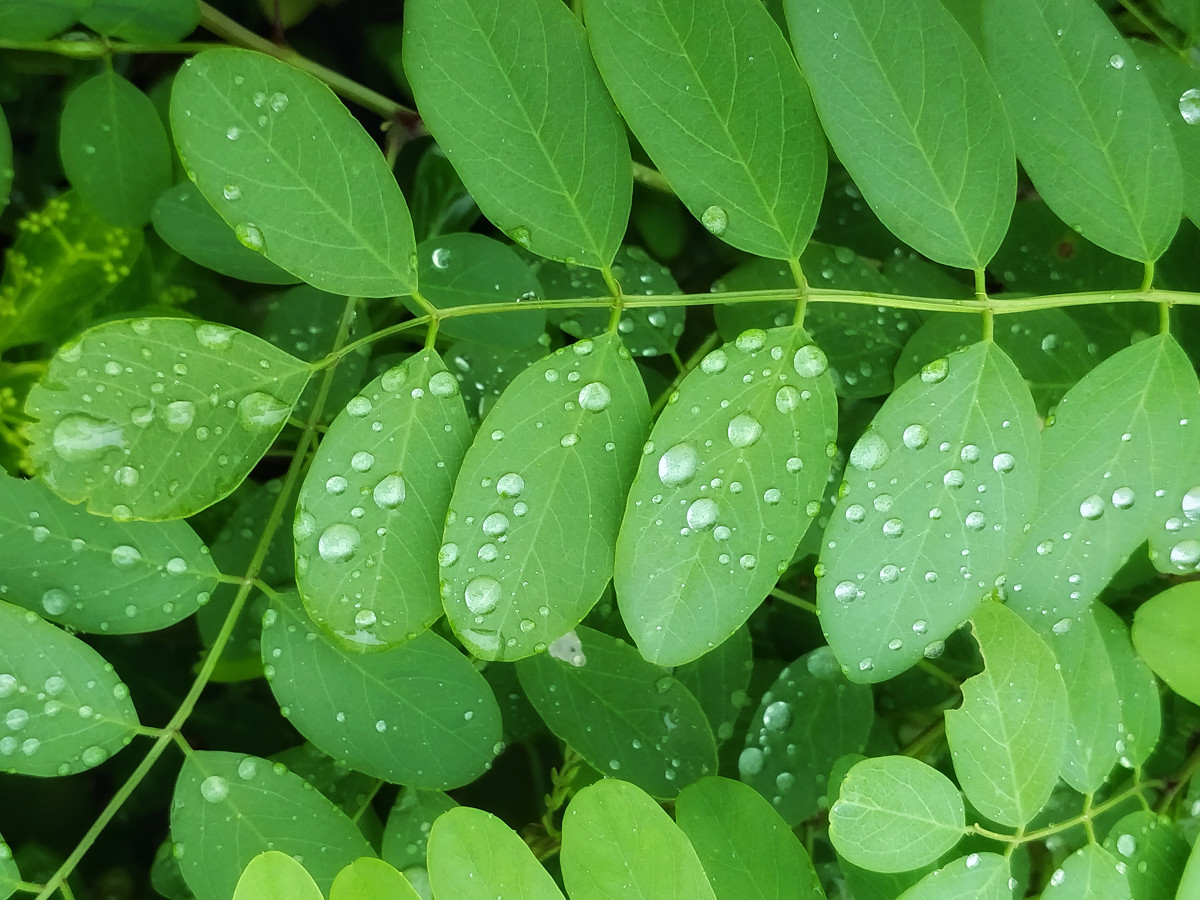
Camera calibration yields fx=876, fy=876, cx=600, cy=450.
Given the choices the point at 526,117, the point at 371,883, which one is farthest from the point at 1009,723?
the point at 526,117

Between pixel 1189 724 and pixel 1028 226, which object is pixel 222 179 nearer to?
pixel 1028 226

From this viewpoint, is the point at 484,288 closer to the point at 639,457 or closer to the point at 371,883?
the point at 639,457

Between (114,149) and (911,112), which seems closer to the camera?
(911,112)

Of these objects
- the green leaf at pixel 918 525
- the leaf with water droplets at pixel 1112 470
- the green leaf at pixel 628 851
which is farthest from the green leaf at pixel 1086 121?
the green leaf at pixel 628 851

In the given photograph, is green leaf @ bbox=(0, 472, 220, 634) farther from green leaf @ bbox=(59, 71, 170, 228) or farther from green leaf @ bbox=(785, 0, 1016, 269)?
green leaf @ bbox=(785, 0, 1016, 269)

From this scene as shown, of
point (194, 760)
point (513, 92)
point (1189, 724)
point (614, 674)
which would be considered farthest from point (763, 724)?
point (513, 92)

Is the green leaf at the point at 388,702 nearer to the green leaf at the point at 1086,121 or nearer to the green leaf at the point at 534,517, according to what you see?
the green leaf at the point at 534,517
